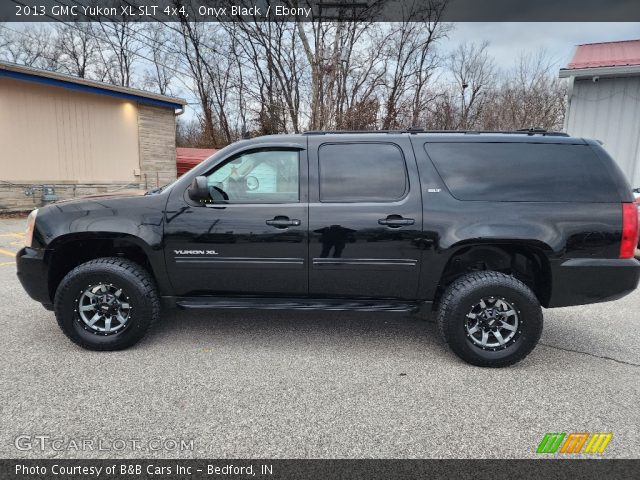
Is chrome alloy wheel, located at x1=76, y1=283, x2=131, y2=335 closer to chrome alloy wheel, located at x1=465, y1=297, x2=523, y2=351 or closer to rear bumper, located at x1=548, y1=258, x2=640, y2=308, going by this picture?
chrome alloy wheel, located at x1=465, y1=297, x2=523, y2=351

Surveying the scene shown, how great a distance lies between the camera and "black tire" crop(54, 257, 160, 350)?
3.29 metres

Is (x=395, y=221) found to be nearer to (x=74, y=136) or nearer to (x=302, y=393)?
(x=302, y=393)

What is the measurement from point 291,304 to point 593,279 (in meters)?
2.47

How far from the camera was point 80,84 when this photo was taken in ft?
42.5

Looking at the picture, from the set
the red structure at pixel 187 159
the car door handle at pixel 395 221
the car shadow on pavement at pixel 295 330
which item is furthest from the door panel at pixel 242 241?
the red structure at pixel 187 159

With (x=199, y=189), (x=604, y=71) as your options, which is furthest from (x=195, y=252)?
(x=604, y=71)

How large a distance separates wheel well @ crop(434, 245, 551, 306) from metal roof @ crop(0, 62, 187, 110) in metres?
13.6

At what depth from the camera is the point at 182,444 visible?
88.6 inches

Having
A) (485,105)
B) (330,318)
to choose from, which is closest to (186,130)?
(485,105)

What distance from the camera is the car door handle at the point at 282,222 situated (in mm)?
3285

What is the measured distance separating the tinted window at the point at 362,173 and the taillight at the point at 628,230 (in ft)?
5.63

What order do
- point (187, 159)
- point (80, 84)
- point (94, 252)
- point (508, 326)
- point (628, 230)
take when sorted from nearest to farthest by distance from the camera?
point (628, 230), point (508, 326), point (94, 252), point (80, 84), point (187, 159)

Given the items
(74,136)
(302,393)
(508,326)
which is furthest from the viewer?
(74,136)

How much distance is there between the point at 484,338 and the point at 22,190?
14184 millimetres
